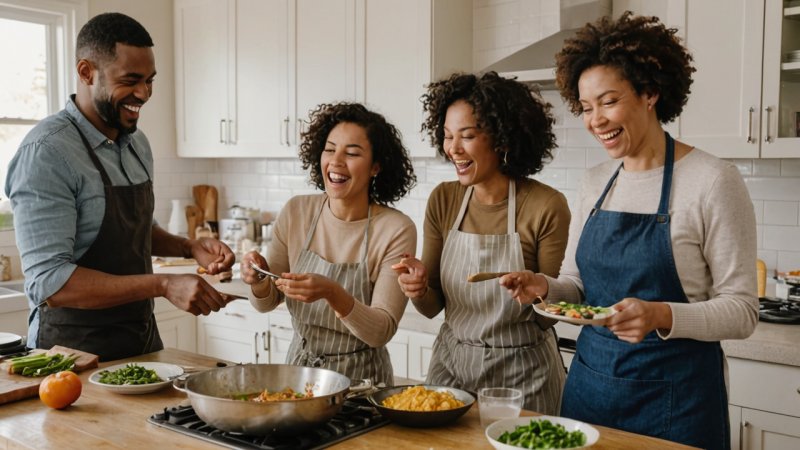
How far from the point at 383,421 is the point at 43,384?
0.91m

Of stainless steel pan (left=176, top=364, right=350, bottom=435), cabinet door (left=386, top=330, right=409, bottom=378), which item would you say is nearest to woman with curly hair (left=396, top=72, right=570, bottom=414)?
stainless steel pan (left=176, top=364, right=350, bottom=435)

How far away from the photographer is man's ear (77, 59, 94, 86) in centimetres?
260

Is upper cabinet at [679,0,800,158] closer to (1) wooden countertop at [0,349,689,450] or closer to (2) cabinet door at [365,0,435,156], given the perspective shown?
(2) cabinet door at [365,0,435,156]

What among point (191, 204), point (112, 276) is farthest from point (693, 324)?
point (191, 204)

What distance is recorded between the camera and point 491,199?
101 inches

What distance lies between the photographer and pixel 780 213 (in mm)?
3758

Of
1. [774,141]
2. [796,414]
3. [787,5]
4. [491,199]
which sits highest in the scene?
[787,5]

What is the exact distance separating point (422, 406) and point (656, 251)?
755 mm

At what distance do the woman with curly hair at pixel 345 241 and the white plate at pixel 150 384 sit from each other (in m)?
0.35

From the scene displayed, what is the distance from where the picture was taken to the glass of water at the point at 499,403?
188cm

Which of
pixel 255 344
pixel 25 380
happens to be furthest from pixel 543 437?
pixel 255 344

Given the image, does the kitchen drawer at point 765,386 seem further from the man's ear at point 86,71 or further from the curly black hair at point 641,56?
the man's ear at point 86,71

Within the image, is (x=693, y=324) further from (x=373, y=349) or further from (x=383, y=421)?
(x=373, y=349)

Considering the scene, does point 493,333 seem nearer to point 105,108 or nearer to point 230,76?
point 105,108
